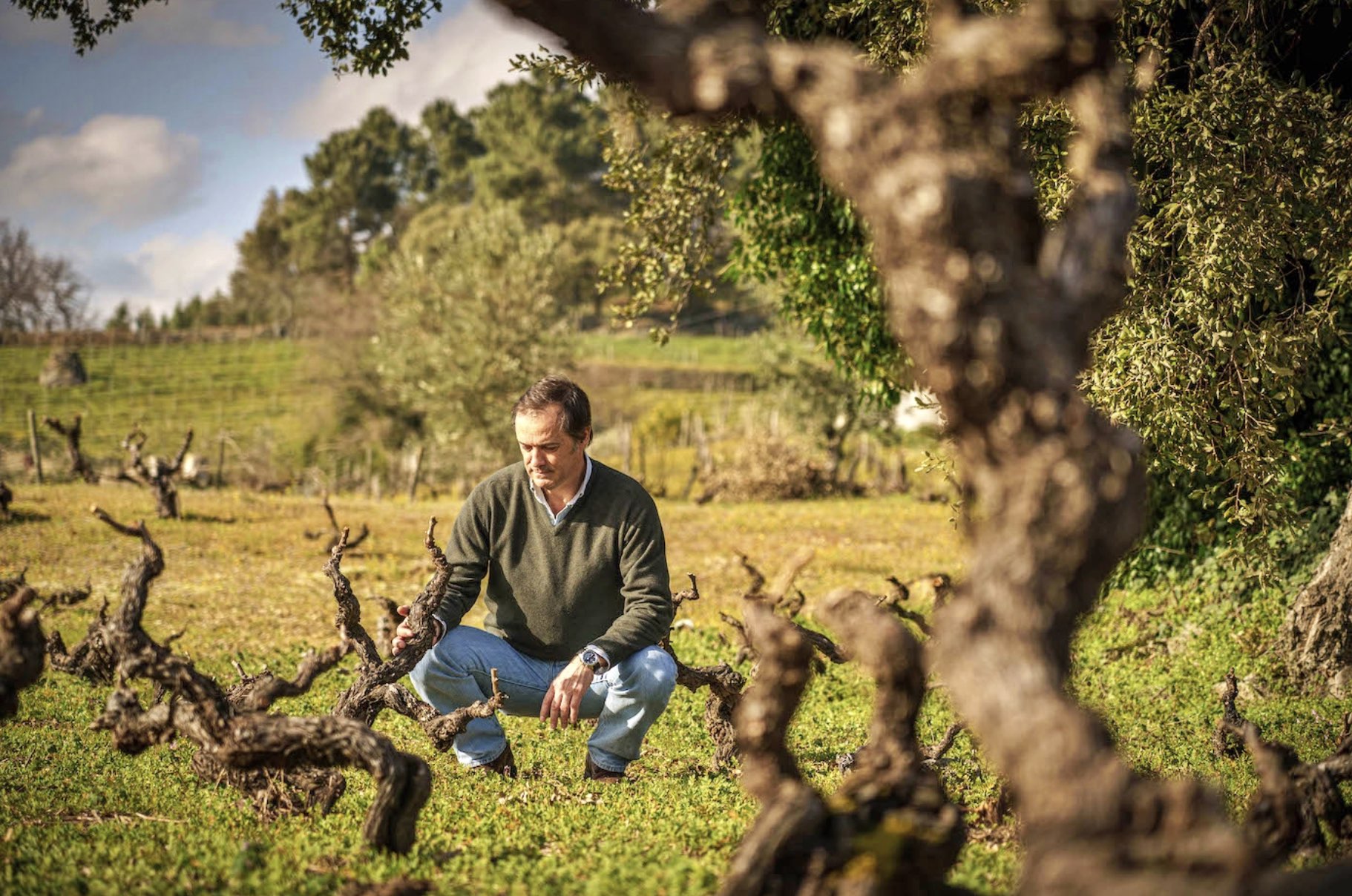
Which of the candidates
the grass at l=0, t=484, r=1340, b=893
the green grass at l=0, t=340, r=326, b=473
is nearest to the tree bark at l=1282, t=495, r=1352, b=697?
the grass at l=0, t=484, r=1340, b=893

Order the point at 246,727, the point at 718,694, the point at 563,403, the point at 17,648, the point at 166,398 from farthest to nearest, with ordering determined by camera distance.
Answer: the point at 166,398 < the point at 718,694 < the point at 563,403 < the point at 246,727 < the point at 17,648

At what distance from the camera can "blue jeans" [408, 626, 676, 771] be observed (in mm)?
7195

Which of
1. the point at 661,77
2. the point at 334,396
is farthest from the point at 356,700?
the point at 334,396

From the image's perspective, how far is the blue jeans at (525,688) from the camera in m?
7.20

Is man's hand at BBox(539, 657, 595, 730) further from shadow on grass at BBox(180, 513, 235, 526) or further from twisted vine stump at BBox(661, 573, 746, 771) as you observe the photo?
shadow on grass at BBox(180, 513, 235, 526)

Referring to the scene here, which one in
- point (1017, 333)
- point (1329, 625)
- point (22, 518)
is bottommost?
point (22, 518)

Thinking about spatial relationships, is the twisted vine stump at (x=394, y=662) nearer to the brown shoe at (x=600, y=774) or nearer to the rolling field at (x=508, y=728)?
the rolling field at (x=508, y=728)

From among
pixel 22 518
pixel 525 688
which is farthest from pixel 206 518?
pixel 525 688

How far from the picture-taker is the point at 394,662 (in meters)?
7.02

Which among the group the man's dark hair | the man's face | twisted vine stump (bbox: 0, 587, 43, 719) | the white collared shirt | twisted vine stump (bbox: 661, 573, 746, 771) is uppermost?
the man's dark hair

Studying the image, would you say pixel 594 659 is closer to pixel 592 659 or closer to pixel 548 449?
pixel 592 659

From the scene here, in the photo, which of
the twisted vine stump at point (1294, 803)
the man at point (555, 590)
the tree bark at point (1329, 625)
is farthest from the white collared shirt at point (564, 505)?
the tree bark at point (1329, 625)

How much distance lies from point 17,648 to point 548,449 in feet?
10.7

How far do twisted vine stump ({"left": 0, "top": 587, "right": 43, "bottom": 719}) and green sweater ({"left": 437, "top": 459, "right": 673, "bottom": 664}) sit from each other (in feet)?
8.71
